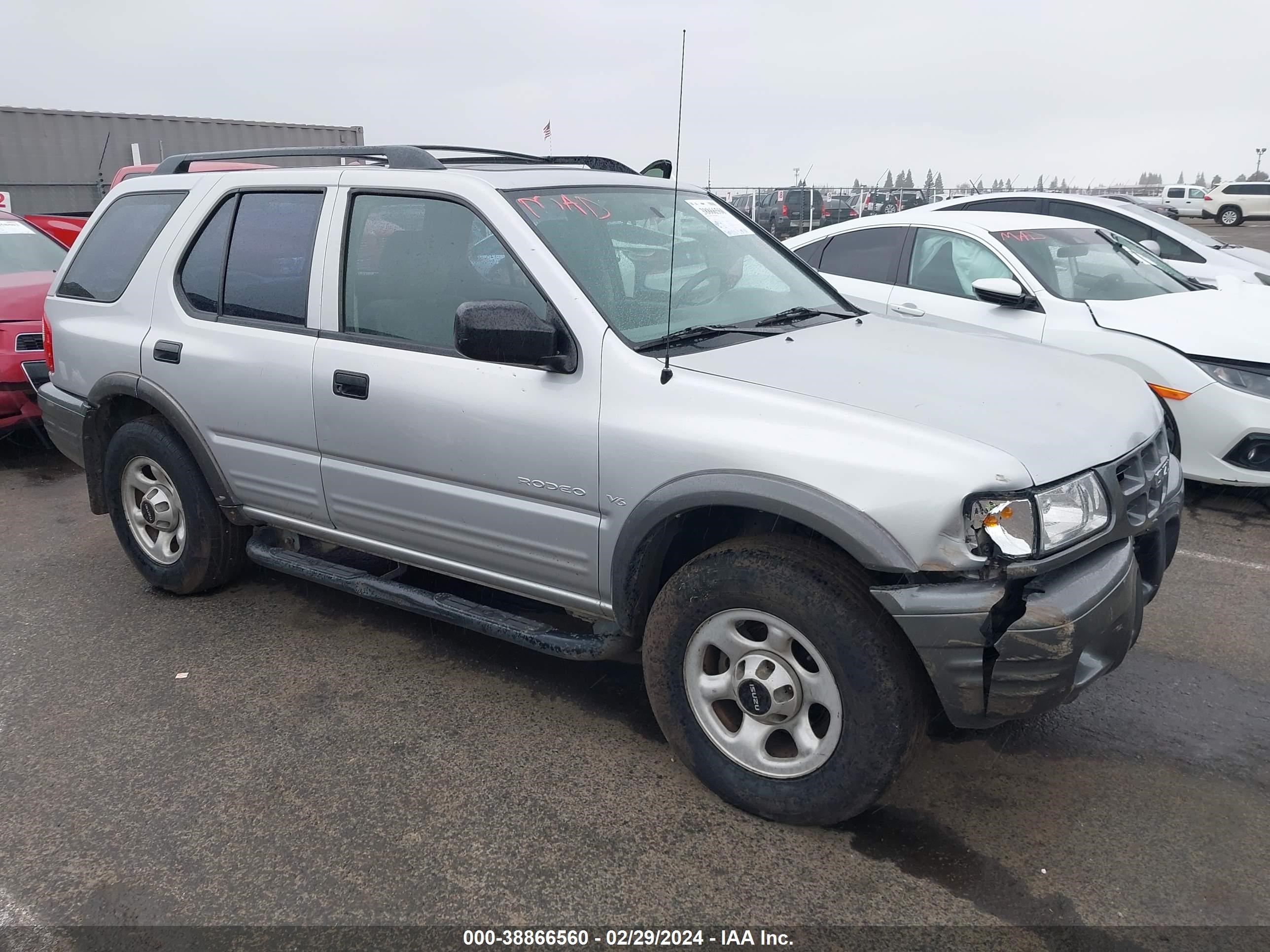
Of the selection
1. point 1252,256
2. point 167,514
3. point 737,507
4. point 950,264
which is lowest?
point 167,514

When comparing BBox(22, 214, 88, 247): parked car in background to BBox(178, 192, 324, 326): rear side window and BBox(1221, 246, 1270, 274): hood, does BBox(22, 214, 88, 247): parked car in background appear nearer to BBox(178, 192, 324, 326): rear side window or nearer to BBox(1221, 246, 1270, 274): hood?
BBox(178, 192, 324, 326): rear side window

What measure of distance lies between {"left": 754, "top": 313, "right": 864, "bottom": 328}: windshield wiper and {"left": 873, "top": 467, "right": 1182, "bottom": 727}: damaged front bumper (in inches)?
49.0

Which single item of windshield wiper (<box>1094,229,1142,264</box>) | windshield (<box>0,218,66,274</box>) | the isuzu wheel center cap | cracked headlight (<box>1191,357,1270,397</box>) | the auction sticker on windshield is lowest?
the isuzu wheel center cap

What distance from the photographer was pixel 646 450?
112 inches

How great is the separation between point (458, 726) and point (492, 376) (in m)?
1.23

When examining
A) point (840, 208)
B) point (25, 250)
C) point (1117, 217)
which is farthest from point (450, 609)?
point (840, 208)

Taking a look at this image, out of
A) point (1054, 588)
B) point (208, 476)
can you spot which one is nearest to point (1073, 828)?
point (1054, 588)

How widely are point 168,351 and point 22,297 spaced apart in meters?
3.50

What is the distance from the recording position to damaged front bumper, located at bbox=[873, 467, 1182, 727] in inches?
94.7

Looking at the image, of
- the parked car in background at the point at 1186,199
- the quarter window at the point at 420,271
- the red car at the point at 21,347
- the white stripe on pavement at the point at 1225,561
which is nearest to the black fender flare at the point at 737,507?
the quarter window at the point at 420,271

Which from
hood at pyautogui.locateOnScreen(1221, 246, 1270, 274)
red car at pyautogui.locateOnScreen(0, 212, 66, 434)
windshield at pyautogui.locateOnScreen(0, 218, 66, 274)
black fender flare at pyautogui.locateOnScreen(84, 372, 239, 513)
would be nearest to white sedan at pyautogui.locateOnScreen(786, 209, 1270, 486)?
black fender flare at pyautogui.locateOnScreen(84, 372, 239, 513)

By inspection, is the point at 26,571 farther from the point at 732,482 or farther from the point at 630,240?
the point at 732,482

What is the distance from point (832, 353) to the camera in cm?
312

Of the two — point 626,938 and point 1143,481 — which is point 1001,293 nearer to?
point 1143,481
